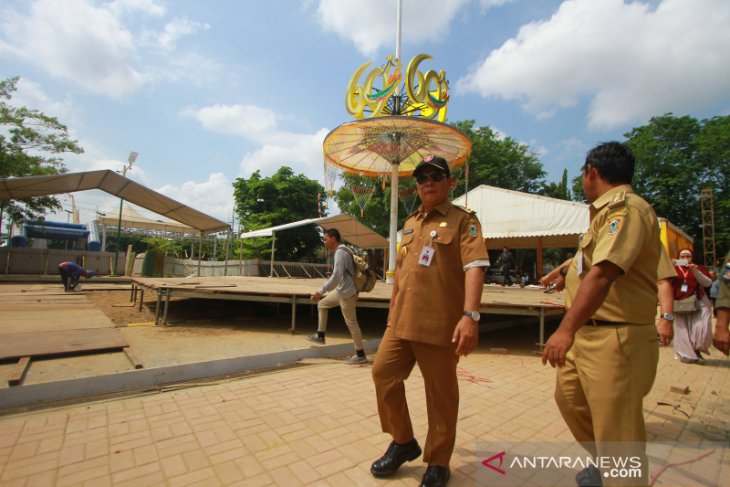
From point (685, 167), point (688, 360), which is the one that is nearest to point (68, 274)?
point (688, 360)

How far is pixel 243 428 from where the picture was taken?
2879mm

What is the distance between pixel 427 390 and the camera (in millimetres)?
2158

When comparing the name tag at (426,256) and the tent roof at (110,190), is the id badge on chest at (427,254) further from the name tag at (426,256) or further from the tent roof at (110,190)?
the tent roof at (110,190)

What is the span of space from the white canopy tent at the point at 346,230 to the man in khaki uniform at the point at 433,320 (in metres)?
15.8

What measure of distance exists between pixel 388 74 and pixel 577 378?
12428 mm

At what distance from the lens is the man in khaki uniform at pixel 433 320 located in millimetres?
2053

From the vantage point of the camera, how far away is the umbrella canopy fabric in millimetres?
11281

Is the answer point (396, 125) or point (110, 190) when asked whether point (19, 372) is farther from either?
point (110, 190)

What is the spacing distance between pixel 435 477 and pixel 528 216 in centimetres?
1619

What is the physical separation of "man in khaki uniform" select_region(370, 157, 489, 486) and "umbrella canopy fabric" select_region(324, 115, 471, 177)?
9156 millimetres

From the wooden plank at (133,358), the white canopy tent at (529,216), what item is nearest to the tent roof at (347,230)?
the white canopy tent at (529,216)

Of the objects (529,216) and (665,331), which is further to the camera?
(529,216)

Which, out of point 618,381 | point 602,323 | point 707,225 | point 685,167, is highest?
point 685,167

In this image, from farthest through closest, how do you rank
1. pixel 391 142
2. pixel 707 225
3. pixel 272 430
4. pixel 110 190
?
pixel 707 225 → pixel 110 190 → pixel 391 142 → pixel 272 430
